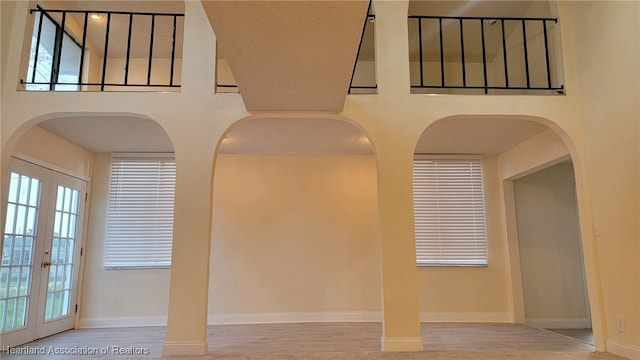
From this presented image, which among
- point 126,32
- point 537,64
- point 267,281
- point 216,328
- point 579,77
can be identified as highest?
point 126,32

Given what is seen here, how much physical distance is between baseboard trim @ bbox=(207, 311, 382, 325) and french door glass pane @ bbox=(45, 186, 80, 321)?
1.77 m

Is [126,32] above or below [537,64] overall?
above

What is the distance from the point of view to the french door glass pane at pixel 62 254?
4695 mm

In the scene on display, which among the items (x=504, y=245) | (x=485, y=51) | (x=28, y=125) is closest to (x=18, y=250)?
(x=28, y=125)

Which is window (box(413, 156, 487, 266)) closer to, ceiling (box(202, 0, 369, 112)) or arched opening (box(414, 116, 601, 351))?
arched opening (box(414, 116, 601, 351))

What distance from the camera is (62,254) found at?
490 cm

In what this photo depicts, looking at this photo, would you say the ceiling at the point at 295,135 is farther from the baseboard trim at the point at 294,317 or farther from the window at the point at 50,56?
the baseboard trim at the point at 294,317

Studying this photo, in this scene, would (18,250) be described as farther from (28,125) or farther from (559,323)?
(559,323)

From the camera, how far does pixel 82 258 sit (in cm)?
525

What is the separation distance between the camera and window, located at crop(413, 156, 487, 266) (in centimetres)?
561

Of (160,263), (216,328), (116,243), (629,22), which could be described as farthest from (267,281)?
(629,22)

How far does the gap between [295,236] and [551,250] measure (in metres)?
3.49

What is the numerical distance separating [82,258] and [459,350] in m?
4.65

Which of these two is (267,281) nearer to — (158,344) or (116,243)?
(158,344)
